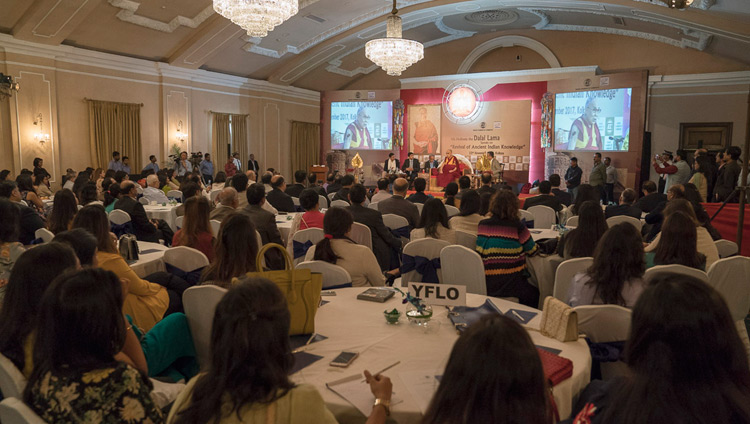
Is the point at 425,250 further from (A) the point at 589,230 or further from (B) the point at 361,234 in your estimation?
(A) the point at 589,230

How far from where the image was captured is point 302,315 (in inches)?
91.2

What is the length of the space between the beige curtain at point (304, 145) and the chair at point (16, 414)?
1764 centimetres

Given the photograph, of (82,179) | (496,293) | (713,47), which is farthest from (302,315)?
(713,47)

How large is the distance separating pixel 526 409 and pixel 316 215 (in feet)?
13.5

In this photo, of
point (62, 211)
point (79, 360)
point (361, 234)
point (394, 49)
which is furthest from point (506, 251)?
point (394, 49)

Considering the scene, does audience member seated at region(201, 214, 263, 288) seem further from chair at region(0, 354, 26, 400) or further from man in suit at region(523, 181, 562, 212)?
man in suit at region(523, 181, 562, 212)

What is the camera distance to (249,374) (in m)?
1.30

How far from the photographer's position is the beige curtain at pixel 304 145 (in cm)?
1888

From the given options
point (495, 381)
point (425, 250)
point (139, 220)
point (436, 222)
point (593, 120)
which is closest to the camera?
point (495, 381)

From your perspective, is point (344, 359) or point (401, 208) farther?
point (401, 208)

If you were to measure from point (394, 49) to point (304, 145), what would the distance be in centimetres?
1015

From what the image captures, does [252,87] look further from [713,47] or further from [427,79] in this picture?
[713,47]

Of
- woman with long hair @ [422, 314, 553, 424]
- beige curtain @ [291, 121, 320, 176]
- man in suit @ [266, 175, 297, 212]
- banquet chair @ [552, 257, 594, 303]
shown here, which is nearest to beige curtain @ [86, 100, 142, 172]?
beige curtain @ [291, 121, 320, 176]

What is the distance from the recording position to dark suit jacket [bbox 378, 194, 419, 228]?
240 inches
